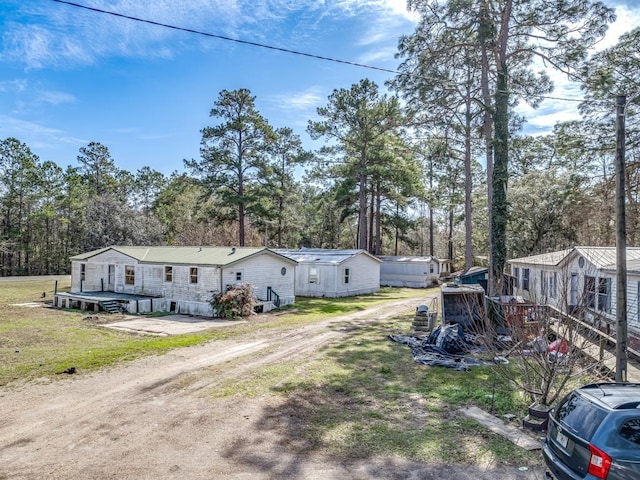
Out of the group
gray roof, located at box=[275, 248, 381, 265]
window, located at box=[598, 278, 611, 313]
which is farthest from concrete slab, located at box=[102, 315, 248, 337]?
window, located at box=[598, 278, 611, 313]

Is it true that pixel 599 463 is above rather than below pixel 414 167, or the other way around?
below

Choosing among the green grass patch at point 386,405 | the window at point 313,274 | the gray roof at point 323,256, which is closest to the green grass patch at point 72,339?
the green grass patch at point 386,405

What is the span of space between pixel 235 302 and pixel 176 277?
13.8 ft

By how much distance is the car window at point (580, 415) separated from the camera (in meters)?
4.25

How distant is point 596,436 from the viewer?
13.5 feet

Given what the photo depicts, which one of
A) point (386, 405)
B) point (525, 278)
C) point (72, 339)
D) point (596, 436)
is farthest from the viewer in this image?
point (525, 278)

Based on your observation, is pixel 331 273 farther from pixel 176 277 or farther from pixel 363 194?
pixel 176 277

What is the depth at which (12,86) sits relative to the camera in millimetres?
14430

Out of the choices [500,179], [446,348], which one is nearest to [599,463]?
[446,348]

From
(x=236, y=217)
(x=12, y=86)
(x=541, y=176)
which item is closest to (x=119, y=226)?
(x=236, y=217)

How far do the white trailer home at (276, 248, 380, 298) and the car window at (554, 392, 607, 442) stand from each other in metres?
22.3

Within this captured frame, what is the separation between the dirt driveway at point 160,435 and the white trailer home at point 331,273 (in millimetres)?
17387

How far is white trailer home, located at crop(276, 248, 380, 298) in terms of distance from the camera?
28031mm

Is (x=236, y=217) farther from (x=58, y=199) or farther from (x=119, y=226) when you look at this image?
(x=58, y=199)
